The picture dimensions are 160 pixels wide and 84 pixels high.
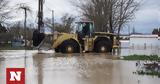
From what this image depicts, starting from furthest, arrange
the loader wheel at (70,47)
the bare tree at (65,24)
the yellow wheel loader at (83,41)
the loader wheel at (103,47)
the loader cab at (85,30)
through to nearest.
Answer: the bare tree at (65,24)
the loader cab at (85,30)
the loader wheel at (103,47)
the yellow wheel loader at (83,41)
the loader wheel at (70,47)

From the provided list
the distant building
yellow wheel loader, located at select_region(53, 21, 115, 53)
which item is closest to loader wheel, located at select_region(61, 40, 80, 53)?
yellow wheel loader, located at select_region(53, 21, 115, 53)

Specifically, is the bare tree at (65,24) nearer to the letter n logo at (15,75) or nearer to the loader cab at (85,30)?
the loader cab at (85,30)

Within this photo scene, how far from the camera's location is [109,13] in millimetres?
59562

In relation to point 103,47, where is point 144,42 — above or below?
above

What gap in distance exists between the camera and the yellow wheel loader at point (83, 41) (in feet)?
139

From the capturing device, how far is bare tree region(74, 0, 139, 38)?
5941 centimetres

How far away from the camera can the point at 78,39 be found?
44531mm

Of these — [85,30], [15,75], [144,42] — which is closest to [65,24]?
[144,42]

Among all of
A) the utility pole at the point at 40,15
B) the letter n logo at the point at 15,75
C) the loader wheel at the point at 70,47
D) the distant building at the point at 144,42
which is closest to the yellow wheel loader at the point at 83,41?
the loader wheel at the point at 70,47

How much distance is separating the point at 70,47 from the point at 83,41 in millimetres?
2340

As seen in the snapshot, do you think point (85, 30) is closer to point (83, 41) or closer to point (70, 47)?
point (83, 41)

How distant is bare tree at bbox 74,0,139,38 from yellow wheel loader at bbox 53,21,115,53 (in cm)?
1388

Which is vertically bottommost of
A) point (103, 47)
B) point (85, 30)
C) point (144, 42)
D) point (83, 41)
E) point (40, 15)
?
point (103, 47)

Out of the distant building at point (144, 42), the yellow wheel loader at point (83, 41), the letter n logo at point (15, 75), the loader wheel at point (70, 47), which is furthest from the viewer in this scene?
the distant building at point (144, 42)
